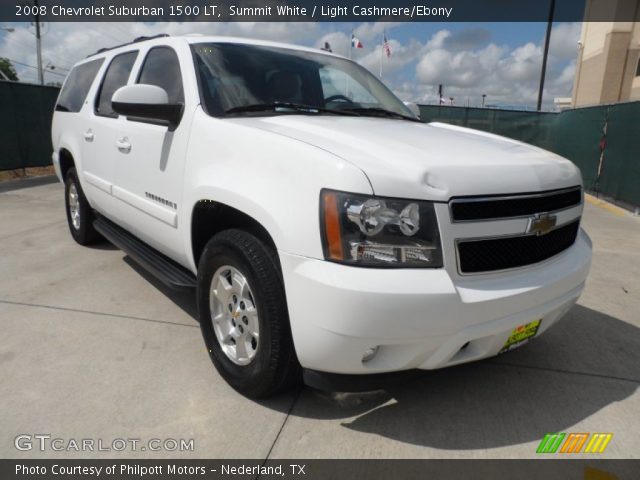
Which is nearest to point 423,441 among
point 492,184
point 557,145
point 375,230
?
point 375,230

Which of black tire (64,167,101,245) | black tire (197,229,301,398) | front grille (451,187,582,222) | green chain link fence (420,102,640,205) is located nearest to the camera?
front grille (451,187,582,222)

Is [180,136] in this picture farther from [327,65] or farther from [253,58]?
[327,65]

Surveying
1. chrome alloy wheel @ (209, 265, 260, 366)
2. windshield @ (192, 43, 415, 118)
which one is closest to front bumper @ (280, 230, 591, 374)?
chrome alloy wheel @ (209, 265, 260, 366)

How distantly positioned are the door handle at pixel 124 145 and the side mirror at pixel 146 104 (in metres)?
0.65

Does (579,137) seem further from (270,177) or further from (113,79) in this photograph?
(270,177)

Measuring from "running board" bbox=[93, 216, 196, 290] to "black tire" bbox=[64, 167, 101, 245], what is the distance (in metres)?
0.49

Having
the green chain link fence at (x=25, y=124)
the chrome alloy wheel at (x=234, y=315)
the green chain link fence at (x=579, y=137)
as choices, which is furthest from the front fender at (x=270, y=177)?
the green chain link fence at (x=25, y=124)

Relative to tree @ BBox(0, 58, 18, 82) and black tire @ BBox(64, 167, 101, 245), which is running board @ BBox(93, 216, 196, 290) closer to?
black tire @ BBox(64, 167, 101, 245)

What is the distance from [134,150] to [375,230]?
7.14 ft

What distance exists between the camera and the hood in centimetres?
196

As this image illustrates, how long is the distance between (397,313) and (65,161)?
183 inches

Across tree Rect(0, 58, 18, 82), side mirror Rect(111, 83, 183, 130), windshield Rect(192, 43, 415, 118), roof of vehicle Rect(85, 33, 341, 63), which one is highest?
tree Rect(0, 58, 18, 82)

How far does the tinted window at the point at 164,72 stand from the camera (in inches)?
120

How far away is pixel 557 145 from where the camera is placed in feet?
45.5
